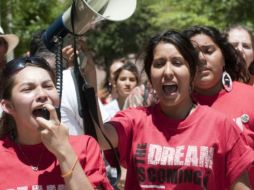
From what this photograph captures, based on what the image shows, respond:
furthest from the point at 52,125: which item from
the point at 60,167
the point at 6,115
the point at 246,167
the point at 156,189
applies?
the point at 246,167

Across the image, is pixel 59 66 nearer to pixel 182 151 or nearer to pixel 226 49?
pixel 182 151

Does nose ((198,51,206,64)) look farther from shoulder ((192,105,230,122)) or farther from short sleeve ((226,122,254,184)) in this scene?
short sleeve ((226,122,254,184))

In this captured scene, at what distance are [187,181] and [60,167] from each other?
72cm

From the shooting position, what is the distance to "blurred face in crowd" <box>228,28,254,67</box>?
5.14 metres

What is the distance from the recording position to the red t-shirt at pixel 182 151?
132 inches

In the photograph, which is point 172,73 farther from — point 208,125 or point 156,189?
point 156,189

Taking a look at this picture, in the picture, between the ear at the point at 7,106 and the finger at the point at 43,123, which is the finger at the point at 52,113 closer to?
the finger at the point at 43,123

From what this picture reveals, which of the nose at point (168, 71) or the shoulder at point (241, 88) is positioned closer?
the nose at point (168, 71)

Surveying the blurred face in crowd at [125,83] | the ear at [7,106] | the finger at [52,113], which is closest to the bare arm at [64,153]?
the finger at [52,113]

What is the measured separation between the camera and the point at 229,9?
553 inches

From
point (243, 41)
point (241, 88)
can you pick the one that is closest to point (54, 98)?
point (241, 88)

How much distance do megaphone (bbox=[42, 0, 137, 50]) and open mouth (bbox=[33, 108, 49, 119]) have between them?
24.6 inches

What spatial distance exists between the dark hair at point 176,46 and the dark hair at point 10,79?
2.01ft

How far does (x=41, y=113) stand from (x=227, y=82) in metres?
1.53
